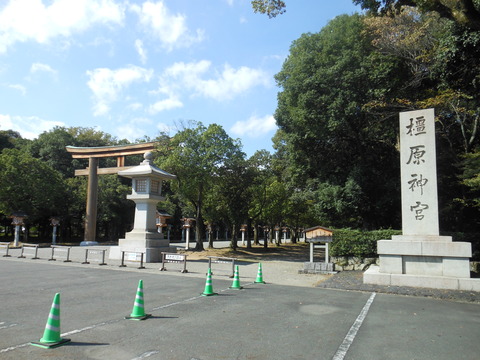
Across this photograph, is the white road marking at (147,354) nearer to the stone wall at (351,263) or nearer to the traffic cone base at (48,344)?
the traffic cone base at (48,344)

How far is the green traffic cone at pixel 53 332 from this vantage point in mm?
4844

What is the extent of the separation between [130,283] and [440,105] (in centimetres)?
1619

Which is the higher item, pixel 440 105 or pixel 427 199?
pixel 440 105

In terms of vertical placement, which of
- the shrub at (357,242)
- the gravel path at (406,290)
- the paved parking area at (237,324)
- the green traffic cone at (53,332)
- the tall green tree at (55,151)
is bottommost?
the gravel path at (406,290)

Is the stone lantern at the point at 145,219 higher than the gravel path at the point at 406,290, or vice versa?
the stone lantern at the point at 145,219

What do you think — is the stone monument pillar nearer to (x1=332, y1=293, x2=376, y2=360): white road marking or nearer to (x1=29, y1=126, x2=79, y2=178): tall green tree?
(x1=332, y1=293, x2=376, y2=360): white road marking

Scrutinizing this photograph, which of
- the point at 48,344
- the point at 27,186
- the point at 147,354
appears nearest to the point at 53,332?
the point at 48,344

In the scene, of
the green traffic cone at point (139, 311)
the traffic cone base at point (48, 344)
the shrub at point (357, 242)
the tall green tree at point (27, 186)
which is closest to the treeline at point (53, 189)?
the tall green tree at point (27, 186)

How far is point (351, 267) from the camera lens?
16125mm

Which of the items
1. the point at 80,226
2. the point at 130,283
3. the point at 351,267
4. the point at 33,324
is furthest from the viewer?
the point at 80,226

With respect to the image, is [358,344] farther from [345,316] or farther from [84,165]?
[84,165]

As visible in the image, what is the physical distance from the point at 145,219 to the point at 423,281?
13.8 meters

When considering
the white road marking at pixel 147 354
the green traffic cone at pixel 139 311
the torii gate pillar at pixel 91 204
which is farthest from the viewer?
the torii gate pillar at pixel 91 204

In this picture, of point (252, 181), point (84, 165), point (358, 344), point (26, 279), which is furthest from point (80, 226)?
point (358, 344)
